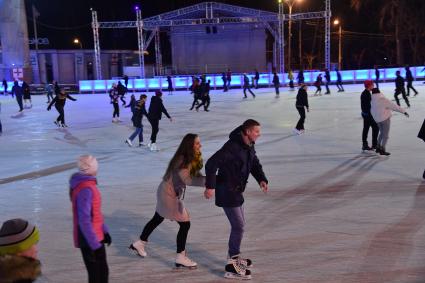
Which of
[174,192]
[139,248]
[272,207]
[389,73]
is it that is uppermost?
[389,73]

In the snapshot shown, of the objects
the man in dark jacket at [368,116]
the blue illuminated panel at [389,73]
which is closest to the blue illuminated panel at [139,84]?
the blue illuminated panel at [389,73]

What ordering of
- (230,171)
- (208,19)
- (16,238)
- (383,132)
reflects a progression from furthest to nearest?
(208,19), (383,132), (230,171), (16,238)

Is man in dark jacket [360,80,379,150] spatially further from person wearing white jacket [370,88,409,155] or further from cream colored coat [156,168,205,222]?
cream colored coat [156,168,205,222]

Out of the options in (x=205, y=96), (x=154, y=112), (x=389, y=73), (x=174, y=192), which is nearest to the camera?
(x=174, y=192)

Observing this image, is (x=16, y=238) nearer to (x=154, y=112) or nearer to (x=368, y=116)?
(x=368, y=116)

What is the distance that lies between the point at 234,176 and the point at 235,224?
429 millimetres

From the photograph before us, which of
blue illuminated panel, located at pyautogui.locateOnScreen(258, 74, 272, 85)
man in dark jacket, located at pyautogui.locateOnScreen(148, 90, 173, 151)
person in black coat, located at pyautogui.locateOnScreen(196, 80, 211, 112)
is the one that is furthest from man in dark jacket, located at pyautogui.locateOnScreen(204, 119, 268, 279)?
blue illuminated panel, located at pyautogui.locateOnScreen(258, 74, 272, 85)

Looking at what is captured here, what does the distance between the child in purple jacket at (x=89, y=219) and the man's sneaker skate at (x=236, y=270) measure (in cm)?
117

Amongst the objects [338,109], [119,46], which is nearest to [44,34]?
[119,46]

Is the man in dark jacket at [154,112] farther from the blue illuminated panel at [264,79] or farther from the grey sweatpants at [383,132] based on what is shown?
the blue illuminated panel at [264,79]

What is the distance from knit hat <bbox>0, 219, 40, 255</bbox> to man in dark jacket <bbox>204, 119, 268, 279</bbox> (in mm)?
2018

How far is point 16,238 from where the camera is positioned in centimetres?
247

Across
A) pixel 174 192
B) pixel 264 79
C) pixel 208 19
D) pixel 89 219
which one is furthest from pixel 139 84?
pixel 89 219

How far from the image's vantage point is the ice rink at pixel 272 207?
464 centimetres
